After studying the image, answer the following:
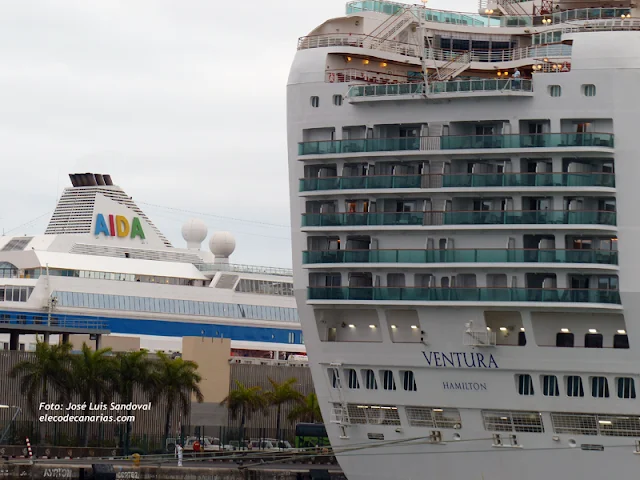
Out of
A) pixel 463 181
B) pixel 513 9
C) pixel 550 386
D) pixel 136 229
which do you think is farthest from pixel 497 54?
pixel 136 229

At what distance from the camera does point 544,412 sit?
62750mm

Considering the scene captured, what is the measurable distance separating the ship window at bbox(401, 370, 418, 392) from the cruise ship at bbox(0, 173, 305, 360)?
2036 inches

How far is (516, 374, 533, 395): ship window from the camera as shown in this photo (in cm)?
6319

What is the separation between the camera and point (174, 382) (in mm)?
91688

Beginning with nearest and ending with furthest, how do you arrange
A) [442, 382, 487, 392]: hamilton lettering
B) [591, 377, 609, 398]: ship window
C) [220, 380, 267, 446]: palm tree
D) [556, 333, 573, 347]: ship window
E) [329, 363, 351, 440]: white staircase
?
[591, 377, 609, 398]: ship window
[556, 333, 573, 347]: ship window
[442, 382, 487, 392]: hamilton lettering
[329, 363, 351, 440]: white staircase
[220, 380, 267, 446]: palm tree

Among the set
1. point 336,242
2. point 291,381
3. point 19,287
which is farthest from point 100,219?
point 336,242

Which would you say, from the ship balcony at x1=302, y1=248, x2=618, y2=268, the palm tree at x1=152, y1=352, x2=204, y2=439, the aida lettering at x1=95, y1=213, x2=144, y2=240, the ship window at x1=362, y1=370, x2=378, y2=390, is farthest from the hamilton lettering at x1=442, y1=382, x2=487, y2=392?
the aida lettering at x1=95, y1=213, x2=144, y2=240

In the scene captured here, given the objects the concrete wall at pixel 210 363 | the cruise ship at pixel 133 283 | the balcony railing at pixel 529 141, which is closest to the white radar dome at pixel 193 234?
the cruise ship at pixel 133 283

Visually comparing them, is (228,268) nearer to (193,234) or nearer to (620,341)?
(193,234)

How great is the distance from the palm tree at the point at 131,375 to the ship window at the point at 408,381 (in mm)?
27483

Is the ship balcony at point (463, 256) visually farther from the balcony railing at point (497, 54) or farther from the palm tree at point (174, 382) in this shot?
the palm tree at point (174, 382)

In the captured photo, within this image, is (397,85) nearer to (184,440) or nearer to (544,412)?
(544,412)

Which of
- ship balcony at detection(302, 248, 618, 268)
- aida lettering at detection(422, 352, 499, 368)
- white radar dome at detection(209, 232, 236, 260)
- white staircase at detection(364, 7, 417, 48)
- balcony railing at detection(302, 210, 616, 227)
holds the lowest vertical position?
aida lettering at detection(422, 352, 499, 368)

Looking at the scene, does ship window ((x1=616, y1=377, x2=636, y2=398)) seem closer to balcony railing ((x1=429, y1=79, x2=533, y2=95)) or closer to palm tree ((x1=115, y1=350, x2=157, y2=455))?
balcony railing ((x1=429, y1=79, x2=533, y2=95))
